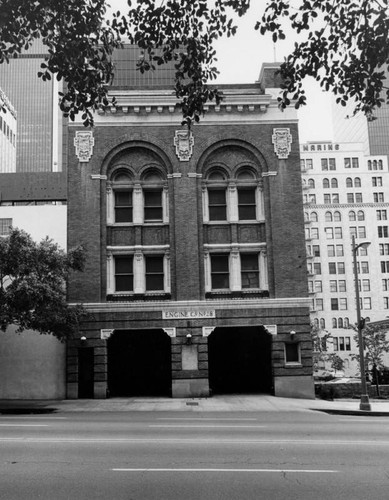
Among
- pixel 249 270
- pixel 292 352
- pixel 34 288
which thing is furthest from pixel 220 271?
pixel 34 288

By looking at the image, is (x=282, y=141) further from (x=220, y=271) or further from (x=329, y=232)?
(x=329, y=232)

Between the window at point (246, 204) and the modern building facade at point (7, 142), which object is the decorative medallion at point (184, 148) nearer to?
the window at point (246, 204)

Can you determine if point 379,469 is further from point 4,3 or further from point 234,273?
point 234,273

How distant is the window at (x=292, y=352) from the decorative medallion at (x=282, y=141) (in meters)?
9.54

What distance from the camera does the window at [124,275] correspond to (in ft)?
102

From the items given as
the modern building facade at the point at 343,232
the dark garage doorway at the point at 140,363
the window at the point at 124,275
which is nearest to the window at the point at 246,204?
the window at the point at 124,275

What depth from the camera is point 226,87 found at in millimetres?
33406

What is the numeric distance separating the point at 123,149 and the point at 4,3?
2431 centimetres

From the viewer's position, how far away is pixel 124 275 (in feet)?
103

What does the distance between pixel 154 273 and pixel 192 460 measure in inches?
790

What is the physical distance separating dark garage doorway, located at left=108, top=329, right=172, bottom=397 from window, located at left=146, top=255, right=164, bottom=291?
12.2ft

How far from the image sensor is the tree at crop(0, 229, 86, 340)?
80.2 ft

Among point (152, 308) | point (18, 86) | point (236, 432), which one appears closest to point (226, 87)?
point (152, 308)

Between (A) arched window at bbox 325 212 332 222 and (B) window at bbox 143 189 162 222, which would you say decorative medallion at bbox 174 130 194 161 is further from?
(A) arched window at bbox 325 212 332 222
